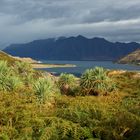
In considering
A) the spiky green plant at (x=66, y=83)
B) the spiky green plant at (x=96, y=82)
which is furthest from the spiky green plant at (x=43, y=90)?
the spiky green plant at (x=66, y=83)

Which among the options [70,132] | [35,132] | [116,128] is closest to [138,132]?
[116,128]

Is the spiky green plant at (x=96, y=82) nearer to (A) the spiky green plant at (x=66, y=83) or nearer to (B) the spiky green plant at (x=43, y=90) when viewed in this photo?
(A) the spiky green plant at (x=66, y=83)

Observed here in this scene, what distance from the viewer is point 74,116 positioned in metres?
18.1

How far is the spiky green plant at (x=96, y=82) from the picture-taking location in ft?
227

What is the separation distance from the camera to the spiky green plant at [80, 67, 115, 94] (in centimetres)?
6906

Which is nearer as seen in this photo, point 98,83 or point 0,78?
point 0,78

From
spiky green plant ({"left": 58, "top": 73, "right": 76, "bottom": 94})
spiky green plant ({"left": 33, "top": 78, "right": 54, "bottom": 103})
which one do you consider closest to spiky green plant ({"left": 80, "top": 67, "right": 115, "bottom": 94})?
spiky green plant ({"left": 58, "top": 73, "right": 76, "bottom": 94})

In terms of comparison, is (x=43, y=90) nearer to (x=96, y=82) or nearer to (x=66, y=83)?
(x=96, y=82)

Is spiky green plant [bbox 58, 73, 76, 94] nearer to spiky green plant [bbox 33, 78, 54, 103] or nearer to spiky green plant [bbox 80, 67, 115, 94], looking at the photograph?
spiky green plant [bbox 80, 67, 115, 94]

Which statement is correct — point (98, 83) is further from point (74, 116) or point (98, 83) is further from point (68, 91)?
point (74, 116)

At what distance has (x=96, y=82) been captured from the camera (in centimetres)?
6962

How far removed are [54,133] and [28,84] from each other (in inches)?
2347

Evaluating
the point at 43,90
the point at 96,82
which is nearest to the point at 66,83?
the point at 96,82

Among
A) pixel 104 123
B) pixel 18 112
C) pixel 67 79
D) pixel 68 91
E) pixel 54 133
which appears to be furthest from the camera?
pixel 67 79
